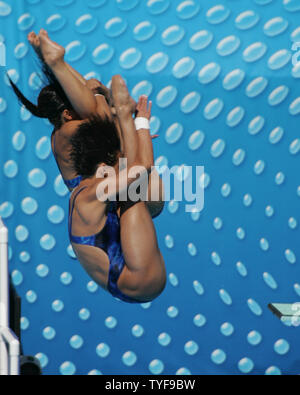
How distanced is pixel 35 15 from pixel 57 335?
74.2 inches

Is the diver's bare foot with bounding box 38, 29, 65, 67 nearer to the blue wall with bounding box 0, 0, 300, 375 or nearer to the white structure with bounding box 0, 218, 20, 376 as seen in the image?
the blue wall with bounding box 0, 0, 300, 375

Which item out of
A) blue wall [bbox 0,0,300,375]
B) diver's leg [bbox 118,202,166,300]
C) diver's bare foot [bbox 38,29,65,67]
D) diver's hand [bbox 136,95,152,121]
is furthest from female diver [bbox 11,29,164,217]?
blue wall [bbox 0,0,300,375]

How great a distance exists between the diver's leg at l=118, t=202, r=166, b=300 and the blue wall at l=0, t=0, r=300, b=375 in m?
0.68

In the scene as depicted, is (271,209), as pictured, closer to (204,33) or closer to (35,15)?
(204,33)

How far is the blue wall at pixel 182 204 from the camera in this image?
340 cm

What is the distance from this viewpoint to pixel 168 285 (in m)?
3.47

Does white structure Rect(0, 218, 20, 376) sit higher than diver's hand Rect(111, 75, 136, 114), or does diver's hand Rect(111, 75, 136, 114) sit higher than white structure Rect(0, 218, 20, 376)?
diver's hand Rect(111, 75, 136, 114)

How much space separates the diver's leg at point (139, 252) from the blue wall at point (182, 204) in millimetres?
680

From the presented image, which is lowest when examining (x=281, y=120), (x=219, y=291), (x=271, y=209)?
(x=219, y=291)

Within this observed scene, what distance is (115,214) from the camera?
9.17 ft

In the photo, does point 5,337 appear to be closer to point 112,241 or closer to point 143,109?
point 112,241

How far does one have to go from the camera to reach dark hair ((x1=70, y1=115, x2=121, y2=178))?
2732mm

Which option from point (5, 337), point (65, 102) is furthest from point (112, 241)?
point (5, 337)
